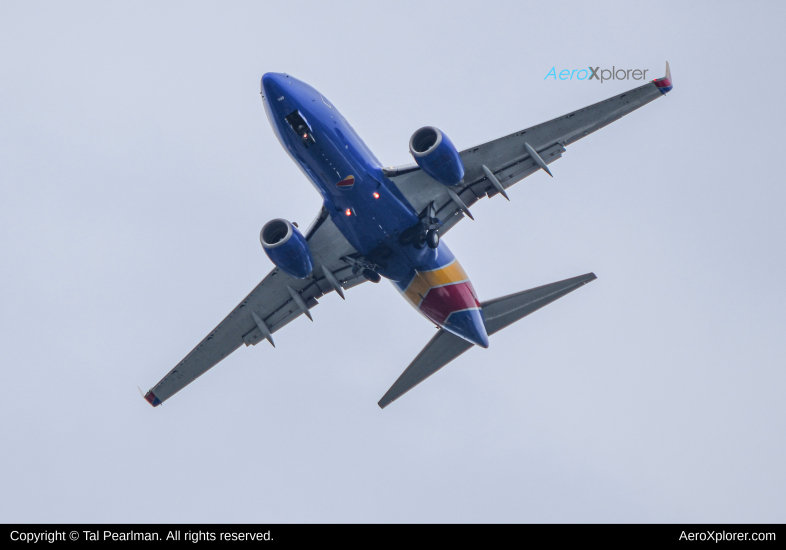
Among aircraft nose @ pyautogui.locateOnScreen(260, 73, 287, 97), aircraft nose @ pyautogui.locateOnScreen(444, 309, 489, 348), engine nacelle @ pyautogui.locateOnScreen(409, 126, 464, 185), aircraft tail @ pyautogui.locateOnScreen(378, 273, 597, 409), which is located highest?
aircraft nose @ pyautogui.locateOnScreen(260, 73, 287, 97)

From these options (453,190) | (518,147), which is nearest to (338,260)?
(453,190)

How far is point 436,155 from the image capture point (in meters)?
27.0

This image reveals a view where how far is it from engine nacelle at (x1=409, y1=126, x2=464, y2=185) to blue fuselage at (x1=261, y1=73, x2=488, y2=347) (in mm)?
1752

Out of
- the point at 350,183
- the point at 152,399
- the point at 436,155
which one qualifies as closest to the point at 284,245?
the point at 350,183

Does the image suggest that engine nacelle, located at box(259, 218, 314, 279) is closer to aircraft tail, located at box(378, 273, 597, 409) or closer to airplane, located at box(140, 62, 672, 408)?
airplane, located at box(140, 62, 672, 408)

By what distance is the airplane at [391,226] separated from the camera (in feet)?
88.9

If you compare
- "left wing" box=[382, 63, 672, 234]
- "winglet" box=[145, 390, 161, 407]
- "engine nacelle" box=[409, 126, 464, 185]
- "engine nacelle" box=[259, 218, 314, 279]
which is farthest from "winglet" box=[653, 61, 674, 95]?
"winglet" box=[145, 390, 161, 407]

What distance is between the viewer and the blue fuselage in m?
26.6

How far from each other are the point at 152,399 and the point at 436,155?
54.1 ft

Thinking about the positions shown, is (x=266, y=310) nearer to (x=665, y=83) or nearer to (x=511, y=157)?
(x=511, y=157)

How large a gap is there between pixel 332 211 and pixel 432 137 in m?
4.40

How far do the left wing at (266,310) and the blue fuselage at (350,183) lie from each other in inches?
89.6

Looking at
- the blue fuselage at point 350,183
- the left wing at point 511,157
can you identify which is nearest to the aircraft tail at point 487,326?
the blue fuselage at point 350,183

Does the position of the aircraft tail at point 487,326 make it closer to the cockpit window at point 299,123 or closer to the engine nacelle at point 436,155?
the engine nacelle at point 436,155
